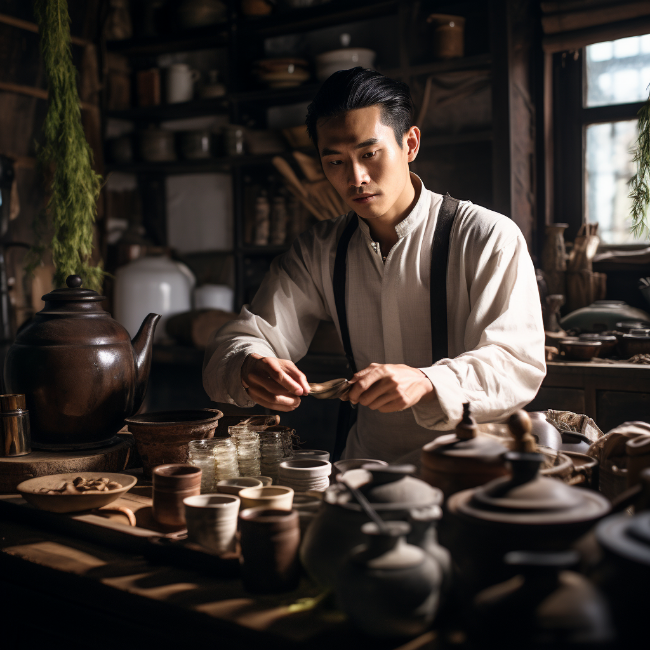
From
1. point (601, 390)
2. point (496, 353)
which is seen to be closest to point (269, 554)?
point (496, 353)

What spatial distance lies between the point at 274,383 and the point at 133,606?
712mm

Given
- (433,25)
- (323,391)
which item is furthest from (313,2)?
(323,391)

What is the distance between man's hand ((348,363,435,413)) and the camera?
4.79 feet

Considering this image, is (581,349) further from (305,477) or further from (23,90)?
(23,90)

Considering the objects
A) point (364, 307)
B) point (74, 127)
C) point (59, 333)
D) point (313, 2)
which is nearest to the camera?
point (59, 333)

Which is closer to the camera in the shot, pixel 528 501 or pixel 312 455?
pixel 528 501

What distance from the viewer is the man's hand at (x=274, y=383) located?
64.9 inches

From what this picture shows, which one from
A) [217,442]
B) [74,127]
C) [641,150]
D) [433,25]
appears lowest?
[217,442]

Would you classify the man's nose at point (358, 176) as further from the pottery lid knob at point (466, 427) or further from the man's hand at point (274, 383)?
the pottery lid knob at point (466, 427)

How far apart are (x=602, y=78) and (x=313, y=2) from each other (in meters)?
1.73

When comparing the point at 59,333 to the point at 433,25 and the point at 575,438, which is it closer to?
the point at 575,438

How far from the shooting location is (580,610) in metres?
0.68

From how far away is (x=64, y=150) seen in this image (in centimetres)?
246

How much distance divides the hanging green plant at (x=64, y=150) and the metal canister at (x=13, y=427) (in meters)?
0.85
